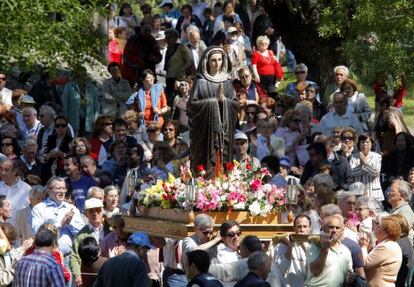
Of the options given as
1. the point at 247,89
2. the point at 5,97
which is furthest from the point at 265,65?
the point at 5,97

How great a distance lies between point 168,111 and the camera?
102 ft

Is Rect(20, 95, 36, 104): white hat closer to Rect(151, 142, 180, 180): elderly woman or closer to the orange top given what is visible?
the orange top

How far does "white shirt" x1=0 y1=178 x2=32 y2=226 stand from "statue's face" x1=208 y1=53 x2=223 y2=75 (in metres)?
3.65

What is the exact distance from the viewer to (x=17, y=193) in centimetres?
2478

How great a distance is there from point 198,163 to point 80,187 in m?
3.06

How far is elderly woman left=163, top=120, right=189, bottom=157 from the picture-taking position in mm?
27766

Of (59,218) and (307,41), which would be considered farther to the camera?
(307,41)

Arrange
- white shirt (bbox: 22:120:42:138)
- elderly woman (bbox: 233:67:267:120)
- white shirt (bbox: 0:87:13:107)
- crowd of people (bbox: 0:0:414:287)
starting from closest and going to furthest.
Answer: crowd of people (bbox: 0:0:414:287) < white shirt (bbox: 22:120:42:138) < white shirt (bbox: 0:87:13:107) < elderly woman (bbox: 233:67:267:120)

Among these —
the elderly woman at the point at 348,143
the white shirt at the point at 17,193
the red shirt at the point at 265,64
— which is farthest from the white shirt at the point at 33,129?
the red shirt at the point at 265,64

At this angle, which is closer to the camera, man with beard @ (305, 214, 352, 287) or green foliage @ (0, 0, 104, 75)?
man with beard @ (305, 214, 352, 287)

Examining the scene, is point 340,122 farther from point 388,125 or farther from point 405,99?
point 405,99

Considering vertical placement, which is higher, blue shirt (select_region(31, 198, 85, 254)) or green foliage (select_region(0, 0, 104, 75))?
green foliage (select_region(0, 0, 104, 75))

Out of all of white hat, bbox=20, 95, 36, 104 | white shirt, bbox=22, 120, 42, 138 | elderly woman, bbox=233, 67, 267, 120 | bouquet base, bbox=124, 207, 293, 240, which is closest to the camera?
A: bouquet base, bbox=124, 207, 293, 240

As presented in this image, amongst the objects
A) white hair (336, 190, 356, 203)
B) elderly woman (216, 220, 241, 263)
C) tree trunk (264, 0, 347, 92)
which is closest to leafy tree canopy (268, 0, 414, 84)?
white hair (336, 190, 356, 203)
